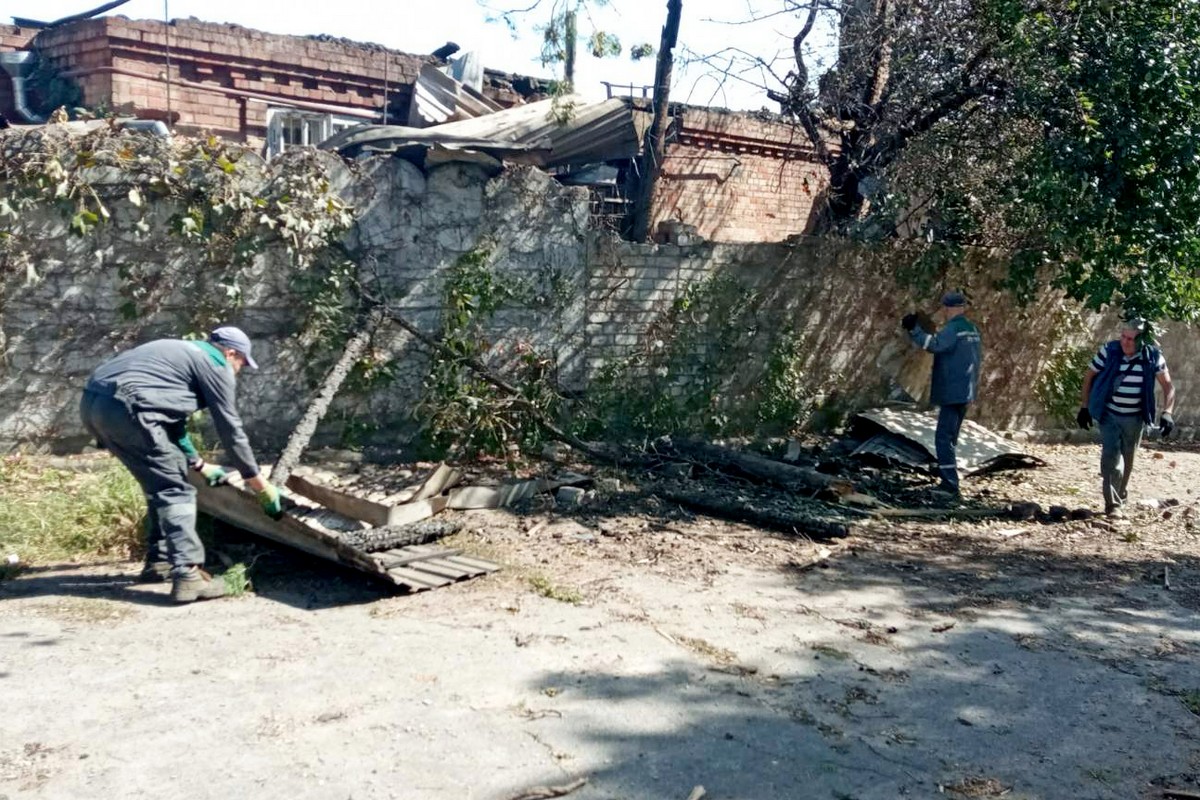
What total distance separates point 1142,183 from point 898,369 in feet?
10.4

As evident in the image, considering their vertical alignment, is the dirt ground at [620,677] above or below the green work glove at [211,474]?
below

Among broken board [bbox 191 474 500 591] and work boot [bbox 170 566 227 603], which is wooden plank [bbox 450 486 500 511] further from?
work boot [bbox 170 566 227 603]

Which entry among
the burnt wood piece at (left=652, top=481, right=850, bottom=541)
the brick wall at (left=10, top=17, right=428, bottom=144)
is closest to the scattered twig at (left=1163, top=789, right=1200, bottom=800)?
the burnt wood piece at (left=652, top=481, right=850, bottom=541)

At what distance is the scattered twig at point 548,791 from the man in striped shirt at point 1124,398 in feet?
22.0

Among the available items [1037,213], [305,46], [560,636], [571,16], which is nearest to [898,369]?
[1037,213]

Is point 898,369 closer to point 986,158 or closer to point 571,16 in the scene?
point 986,158

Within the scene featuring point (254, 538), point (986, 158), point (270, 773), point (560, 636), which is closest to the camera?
point (270, 773)

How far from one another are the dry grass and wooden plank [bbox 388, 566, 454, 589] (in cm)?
172

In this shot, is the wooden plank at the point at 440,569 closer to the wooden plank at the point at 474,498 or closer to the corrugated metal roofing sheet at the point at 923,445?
the wooden plank at the point at 474,498

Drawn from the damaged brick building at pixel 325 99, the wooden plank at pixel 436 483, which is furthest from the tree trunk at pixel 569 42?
the wooden plank at pixel 436 483

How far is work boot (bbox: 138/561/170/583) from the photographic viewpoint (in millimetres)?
6242

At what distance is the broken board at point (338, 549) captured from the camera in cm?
609

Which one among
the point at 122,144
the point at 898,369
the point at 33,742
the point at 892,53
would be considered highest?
the point at 892,53

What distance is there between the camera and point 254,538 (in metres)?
6.93
